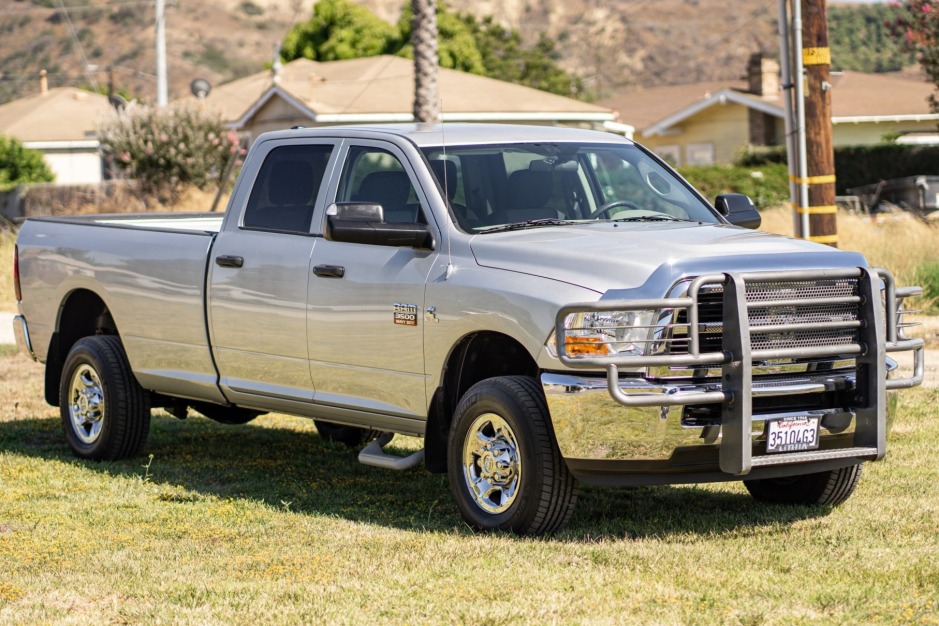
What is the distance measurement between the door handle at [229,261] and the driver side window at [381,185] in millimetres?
759

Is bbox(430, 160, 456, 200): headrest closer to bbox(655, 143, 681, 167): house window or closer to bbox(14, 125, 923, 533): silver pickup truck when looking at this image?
bbox(14, 125, 923, 533): silver pickup truck

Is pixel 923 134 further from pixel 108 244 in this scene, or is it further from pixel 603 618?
pixel 603 618

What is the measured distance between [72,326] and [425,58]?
1677cm

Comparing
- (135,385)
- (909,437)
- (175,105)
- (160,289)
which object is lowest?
(909,437)

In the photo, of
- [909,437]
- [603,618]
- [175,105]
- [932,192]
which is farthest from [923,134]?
[603,618]

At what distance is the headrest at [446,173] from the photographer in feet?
26.1

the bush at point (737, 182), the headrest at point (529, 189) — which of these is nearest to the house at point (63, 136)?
the bush at point (737, 182)

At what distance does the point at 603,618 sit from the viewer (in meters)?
5.71

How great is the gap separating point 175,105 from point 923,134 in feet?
79.7

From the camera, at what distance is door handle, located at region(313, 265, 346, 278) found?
8.11 m

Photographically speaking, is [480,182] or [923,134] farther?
[923,134]

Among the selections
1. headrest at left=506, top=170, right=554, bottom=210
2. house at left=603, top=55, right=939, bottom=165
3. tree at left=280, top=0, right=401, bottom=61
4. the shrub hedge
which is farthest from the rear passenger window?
tree at left=280, top=0, right=401, bottom=61

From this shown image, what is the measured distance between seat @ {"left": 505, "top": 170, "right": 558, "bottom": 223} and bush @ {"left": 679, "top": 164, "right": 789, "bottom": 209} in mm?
27115

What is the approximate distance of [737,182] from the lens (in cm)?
3612
